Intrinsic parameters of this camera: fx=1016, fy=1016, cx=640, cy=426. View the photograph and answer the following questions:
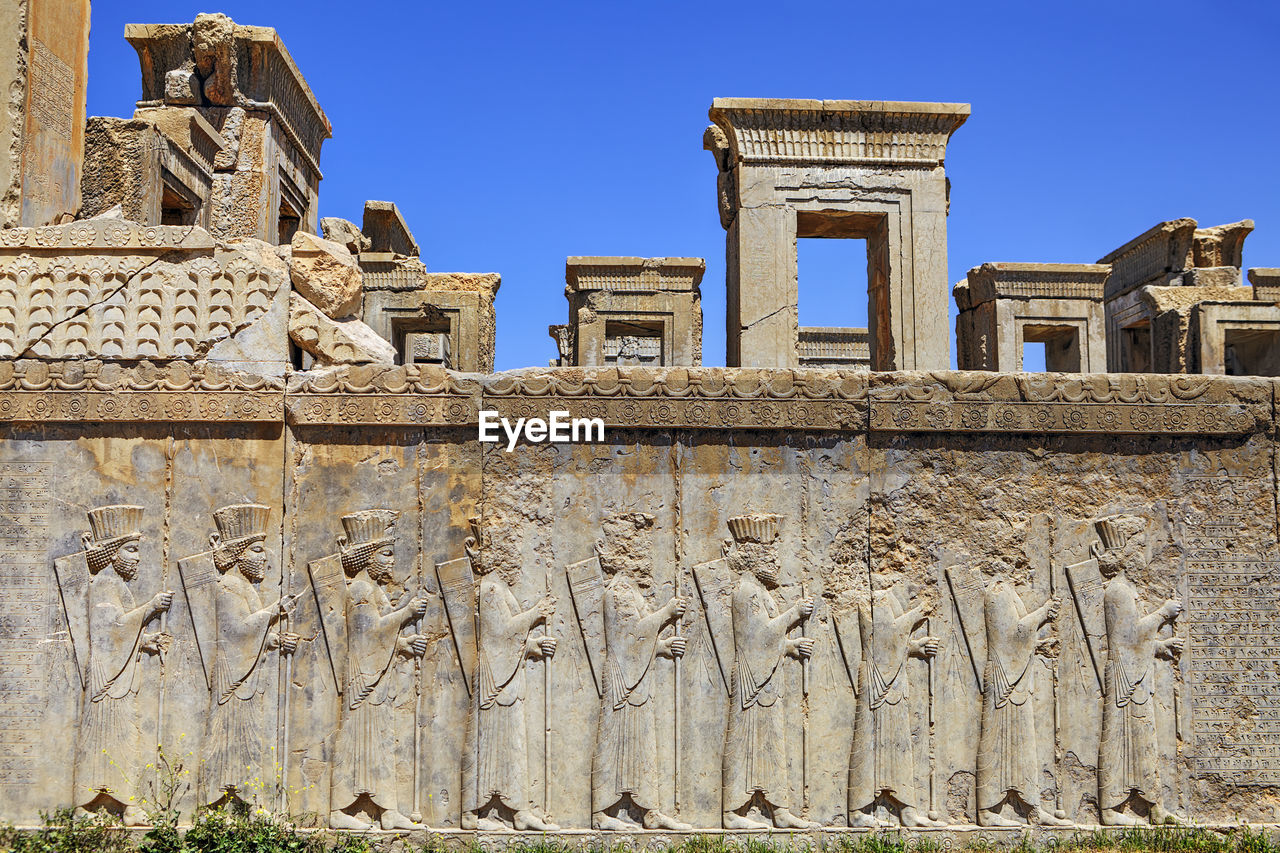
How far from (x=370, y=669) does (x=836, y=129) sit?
8.01m

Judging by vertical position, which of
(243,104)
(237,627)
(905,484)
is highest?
(243,104)

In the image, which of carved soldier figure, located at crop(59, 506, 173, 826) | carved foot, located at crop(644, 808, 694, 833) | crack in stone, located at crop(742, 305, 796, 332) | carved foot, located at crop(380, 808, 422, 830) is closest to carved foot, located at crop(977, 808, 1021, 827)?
carved foot, located at crop(644, 808, 694, 833)

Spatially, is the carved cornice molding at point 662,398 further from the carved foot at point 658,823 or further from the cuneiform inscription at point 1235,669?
the carved foot at point 658,823

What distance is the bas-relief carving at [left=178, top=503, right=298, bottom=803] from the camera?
5.61 metres

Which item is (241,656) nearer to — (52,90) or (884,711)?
(884,711)

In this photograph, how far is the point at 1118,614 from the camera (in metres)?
5.92

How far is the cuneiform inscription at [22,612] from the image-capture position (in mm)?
5641

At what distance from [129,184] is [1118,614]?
26.3 ft

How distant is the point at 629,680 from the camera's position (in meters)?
5.72

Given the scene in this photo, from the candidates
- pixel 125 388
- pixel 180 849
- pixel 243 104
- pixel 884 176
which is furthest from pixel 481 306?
pixel 180 849

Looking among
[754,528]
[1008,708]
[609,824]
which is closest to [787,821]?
[609,824]

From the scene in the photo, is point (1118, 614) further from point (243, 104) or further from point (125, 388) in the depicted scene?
point (243, 104)

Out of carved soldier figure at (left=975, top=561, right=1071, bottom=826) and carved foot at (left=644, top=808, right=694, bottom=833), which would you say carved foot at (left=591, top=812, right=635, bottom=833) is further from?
carved soldier figure at (left=975, top=561, right=1071, bottom=826)

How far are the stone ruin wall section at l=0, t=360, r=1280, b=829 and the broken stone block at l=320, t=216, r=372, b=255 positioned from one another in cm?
869
